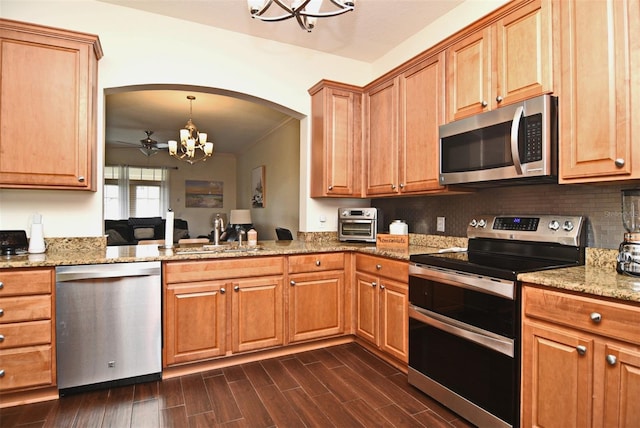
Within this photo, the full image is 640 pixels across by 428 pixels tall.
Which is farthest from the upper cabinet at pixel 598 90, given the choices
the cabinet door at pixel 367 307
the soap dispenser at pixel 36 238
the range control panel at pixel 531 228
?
the soap dispenser at pixel 36 238

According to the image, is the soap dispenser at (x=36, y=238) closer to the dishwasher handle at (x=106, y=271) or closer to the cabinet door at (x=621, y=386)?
the dishwasher handle at (x=106, y=271)

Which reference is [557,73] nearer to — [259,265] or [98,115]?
[259,265]

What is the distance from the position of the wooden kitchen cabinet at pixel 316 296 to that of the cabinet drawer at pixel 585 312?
1.57 meters

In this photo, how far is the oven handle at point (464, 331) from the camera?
5.54 feet

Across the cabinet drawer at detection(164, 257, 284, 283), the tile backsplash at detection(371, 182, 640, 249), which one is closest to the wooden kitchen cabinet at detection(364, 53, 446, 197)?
the tile backsplash at detection(371, 182, 640, 249)

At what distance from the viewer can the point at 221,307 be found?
253 cm

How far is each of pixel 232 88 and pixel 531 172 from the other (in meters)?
2.50

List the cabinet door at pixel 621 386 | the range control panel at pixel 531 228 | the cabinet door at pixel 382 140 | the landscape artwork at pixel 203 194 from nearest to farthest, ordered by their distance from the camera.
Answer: the cabinet door at pixel 621 386 → the range control panel at pixel 531 228 → the cabinet door at pixel 382 140 → the landscape artwork at pixel 203 194

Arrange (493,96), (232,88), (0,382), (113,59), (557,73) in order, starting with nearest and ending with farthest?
1. (557,73)
2. (0,382)
3. (493,96)
4. (113,59)
5. (232,88)

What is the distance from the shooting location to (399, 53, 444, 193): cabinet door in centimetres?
256

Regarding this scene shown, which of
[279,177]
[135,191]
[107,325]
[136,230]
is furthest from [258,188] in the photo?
[107,325]

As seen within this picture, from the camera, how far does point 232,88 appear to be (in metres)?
3.18

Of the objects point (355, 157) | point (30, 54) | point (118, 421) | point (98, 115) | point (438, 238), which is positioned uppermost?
point (30, 54)

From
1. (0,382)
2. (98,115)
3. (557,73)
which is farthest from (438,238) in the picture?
(0,382)
